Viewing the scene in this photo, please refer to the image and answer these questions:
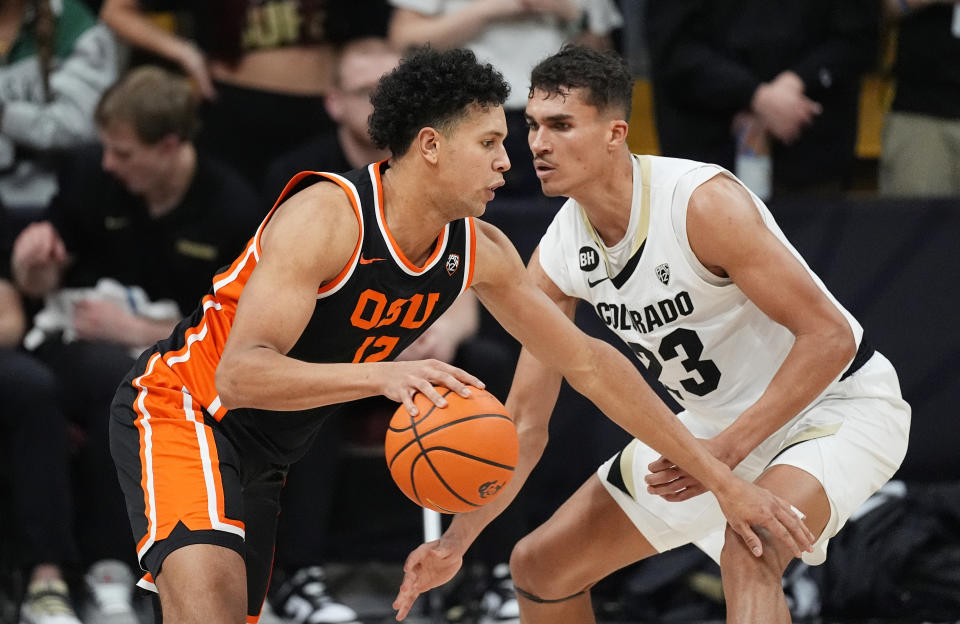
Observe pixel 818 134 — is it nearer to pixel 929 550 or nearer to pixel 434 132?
pixel 929 550

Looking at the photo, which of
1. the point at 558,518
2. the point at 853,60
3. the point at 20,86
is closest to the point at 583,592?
the point at 558,518

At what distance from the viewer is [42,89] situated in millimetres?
6727

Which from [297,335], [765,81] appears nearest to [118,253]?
[297,335]

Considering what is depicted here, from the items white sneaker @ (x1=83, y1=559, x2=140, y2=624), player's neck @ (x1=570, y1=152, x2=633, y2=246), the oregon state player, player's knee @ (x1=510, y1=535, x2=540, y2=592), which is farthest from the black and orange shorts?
white sneaker @ (x1=83, y1=559, x2=140, y2=624)

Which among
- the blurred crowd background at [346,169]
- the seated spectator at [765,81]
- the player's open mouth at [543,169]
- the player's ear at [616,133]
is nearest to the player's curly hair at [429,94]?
the player's open mouth at [543,169]

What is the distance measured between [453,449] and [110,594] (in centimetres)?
294

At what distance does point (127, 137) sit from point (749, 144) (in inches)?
113

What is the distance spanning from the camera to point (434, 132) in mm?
4012

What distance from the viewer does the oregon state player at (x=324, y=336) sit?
12.2 ft

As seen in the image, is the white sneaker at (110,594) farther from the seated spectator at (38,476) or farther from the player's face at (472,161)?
the player's face at (472,161)

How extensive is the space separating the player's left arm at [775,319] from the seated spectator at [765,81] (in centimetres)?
229

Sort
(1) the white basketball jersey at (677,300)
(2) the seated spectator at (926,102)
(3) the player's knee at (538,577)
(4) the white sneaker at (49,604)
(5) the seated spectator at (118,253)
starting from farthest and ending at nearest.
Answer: (2) the seated spectator at (926,102)
(5) the seated spectator at (118,253)
(4) the white sneaker at (49,604)
(3) the player's knee at (538,577)
(1) the white basketball jersey at (677,300)

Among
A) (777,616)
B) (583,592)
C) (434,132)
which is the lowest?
(583,592)

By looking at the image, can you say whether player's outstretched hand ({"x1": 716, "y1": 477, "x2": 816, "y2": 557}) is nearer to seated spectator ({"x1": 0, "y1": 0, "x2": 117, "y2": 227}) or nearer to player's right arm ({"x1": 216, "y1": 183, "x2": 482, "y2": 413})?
player's right arm ({"x1": 216, "y1": 183, "x2": 482, "y2": 413})
